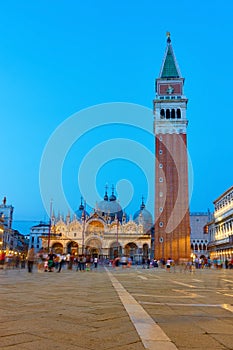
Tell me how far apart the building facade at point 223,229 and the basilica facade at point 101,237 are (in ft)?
46.0

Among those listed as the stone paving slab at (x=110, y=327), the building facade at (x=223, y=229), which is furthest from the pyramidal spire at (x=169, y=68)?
the stone paving slab at (x=110, y=327)

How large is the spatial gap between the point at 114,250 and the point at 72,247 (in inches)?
392

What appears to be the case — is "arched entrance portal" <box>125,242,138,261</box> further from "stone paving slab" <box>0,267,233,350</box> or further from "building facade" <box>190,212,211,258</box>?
"stone paving slab" <box>0,267,233,350</box>

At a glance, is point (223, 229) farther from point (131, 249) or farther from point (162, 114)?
point (162, 114)

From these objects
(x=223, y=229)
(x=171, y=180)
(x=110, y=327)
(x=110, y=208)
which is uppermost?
(x=171, y=180)

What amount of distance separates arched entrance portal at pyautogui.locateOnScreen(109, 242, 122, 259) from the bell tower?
14.2 meters

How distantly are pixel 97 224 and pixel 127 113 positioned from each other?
44.8m

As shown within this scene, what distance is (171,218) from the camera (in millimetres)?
58531

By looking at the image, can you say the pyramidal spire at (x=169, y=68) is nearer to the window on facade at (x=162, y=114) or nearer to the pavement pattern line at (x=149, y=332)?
the window on facade at (x=162, y=114)

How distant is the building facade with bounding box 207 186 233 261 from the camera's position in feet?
169

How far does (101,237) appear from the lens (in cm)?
7231

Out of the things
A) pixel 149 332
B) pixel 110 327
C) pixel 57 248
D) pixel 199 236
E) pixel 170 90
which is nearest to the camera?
pixel 149 332

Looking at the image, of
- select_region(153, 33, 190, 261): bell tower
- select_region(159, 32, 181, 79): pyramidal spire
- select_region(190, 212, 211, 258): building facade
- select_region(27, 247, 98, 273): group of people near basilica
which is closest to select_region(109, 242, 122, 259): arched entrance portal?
select_region(153, 33, 190, 261): bell tower

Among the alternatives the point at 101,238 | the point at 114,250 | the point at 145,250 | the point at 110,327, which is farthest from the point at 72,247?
the point at 110,327
